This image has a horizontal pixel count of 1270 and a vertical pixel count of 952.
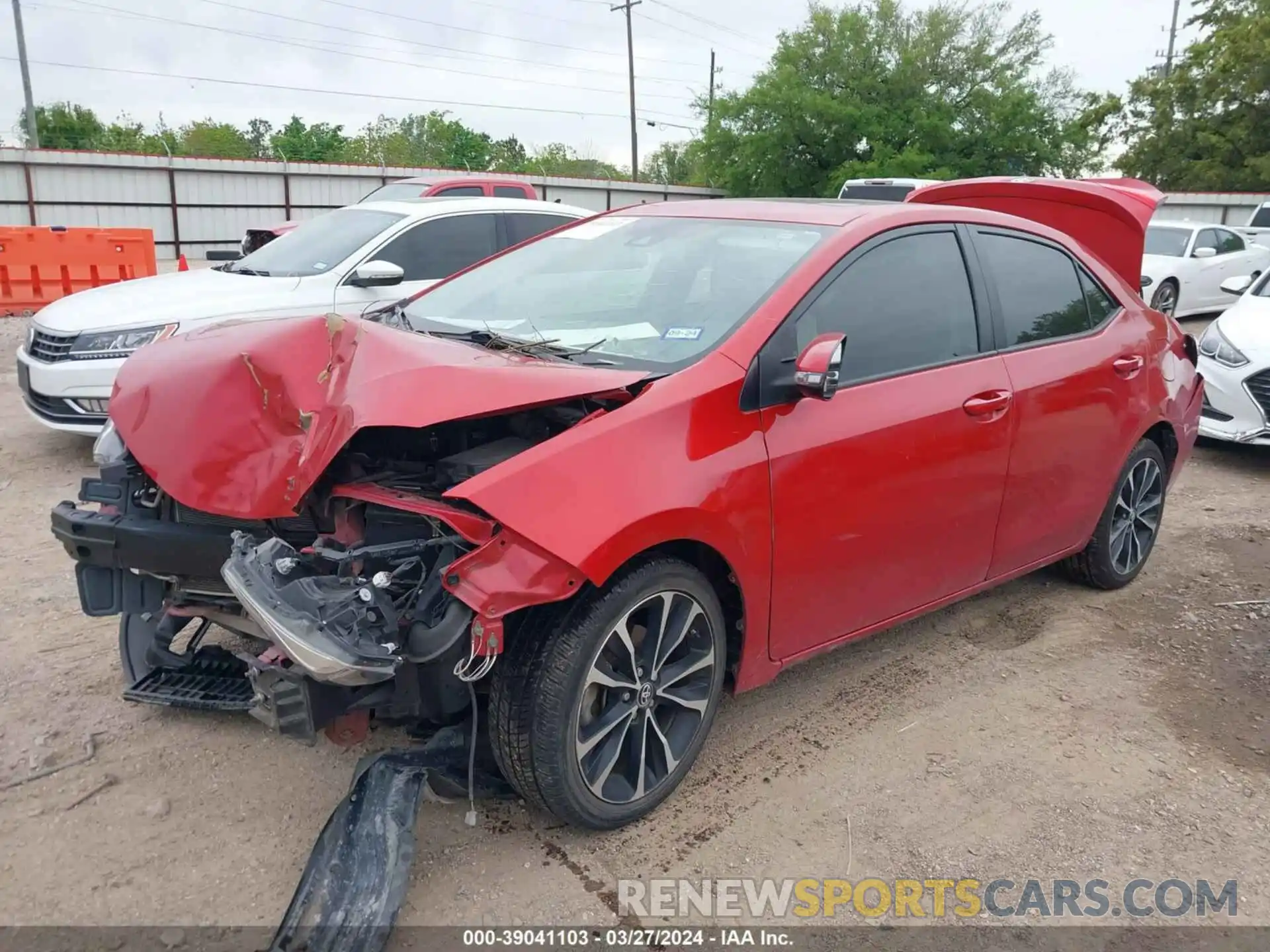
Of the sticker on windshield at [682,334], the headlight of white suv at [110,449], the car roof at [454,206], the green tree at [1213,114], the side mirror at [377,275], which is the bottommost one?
the headlight of white suv at [110,449]

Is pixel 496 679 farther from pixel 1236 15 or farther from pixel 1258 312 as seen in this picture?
pixel 1236 15

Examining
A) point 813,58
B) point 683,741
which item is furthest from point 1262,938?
point 813,58

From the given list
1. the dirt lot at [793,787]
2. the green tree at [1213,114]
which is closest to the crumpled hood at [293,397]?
the dirt lot at [793,787]

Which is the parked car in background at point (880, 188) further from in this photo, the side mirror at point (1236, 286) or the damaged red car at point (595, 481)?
the damaged red car at point (595, 481)

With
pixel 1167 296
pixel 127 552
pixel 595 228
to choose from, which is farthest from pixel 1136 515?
pixel 1167 296

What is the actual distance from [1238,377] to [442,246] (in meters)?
5.94

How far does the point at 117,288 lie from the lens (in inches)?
279

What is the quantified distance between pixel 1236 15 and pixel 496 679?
48627 mm

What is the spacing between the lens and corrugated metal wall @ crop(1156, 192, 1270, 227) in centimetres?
2970

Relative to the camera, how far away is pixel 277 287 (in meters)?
6.87

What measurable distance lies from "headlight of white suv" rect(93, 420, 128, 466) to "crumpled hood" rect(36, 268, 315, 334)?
3.40m

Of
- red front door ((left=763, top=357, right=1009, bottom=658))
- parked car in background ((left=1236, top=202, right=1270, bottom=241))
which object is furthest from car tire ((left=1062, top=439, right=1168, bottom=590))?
parked car in background ((left=1236, top=202, right=1270, bottom=241))

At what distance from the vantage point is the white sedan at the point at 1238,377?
7.24 meters

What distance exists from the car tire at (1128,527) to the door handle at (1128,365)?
395 millimetres
